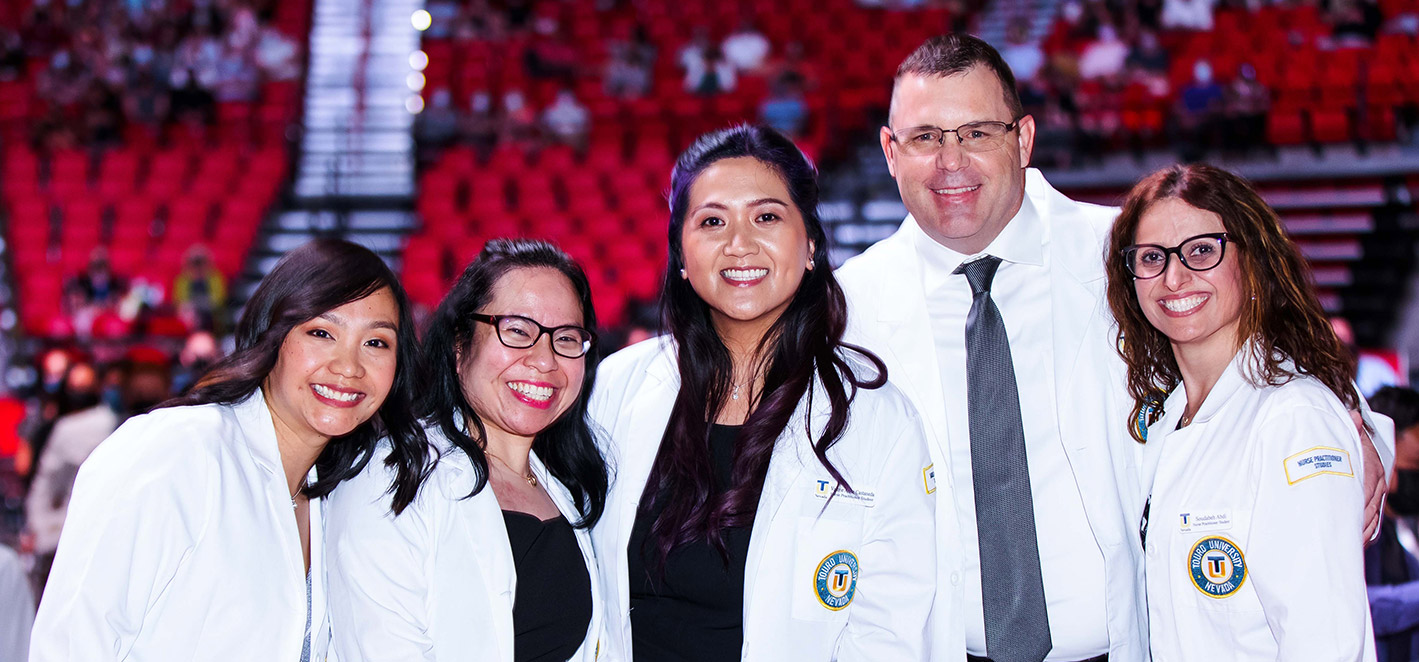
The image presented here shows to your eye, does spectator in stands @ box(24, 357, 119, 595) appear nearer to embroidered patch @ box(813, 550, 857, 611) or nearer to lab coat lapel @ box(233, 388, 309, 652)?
lab coat lapel @ box(233, 388, 309, 652)

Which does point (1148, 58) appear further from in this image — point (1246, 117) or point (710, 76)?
point (710, 76)

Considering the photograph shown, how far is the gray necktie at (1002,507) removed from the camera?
99.1 inches

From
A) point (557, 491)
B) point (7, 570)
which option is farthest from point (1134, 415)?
point (7, 570)

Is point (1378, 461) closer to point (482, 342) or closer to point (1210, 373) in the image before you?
point (1210, 373)

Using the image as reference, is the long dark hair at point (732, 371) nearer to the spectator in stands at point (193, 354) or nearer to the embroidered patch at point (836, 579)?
the embroidered patch at point (836, 579)

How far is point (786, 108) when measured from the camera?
423 inches

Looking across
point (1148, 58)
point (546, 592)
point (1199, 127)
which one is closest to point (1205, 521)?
point (546, 592)

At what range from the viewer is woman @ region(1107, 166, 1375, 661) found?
2023 millimetres

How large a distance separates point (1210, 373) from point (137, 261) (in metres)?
10.5

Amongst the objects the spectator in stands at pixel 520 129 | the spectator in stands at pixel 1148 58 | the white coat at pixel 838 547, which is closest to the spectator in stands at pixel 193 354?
the spectator in stands at pixel 520 129

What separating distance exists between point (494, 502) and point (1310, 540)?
5.18ft

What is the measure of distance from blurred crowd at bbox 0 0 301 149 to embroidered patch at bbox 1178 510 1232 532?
1228cm

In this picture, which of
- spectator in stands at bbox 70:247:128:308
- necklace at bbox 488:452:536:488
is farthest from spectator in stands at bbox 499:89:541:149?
necklace at bbox 488:452:536:488

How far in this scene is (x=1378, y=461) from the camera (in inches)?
93.0
